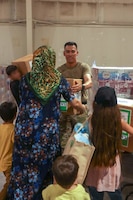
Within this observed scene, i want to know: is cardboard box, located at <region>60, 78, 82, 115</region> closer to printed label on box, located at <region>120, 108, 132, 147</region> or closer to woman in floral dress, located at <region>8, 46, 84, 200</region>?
woman in floral dress, located at <region>8, 46, 84, 200</region>

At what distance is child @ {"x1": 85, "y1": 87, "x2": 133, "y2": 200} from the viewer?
2082 millimetres

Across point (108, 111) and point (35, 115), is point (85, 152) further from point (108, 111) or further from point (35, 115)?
point (35, 115)

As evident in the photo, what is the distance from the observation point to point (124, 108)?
7.59 feet

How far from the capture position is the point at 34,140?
2.28 metres

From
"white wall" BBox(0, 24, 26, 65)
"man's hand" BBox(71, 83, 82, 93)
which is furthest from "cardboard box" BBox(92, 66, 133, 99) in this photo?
"white wall" BBox(0, 24, 26, 65)

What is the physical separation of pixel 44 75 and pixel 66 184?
80cm

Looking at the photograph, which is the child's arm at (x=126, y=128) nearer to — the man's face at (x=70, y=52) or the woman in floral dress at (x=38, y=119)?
the woman in floral dress at (x=38, y=119)

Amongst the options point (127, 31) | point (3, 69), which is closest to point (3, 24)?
point (3, 69)

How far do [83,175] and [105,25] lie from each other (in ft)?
12.8

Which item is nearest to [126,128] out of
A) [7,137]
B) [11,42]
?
[7,137]

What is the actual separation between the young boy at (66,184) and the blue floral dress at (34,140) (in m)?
0.47

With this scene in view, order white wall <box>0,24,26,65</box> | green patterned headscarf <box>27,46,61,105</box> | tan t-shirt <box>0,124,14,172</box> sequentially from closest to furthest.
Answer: green patterned headscarf <box>27,46,61,105</box>
tan t-shirt <box>0,124,14,172</box>
white wall <box>0,24,26,65</box>

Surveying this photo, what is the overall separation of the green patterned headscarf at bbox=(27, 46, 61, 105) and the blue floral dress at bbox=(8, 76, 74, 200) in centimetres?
4

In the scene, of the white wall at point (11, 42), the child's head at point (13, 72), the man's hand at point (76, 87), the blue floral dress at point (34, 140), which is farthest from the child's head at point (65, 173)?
the white wall at point (11, 42)
